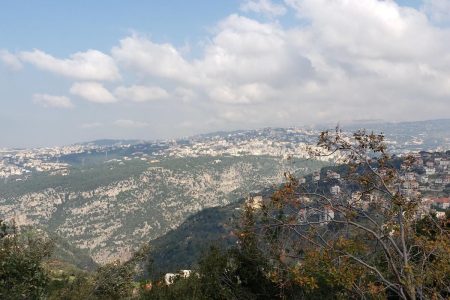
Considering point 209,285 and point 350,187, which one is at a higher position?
point 350,187

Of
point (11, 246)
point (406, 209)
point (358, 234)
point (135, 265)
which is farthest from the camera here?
point (135, 265)

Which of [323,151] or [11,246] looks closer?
[323,151]

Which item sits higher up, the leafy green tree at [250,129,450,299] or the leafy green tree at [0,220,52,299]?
the leafy green tree at [250,129,450,299]

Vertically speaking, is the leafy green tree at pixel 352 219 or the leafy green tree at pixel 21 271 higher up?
the leafy green tree at pixel 352 219

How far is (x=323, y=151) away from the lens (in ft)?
45.8

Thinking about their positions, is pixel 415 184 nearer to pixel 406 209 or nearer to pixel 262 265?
pixel 406 209

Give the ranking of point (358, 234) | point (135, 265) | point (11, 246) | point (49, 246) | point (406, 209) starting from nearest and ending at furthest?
point (406, 209) → point (358, 234) → point (11, 246) → point (49, 246) → point (135, 265)

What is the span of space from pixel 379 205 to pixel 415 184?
5.06ft

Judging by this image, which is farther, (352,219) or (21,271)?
(21,271)

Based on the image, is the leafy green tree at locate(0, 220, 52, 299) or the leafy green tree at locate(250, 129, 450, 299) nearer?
the leafy green tree at locate(250, 129, 450, 299)

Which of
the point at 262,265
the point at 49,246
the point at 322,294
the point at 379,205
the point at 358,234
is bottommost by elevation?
the point at 322,294

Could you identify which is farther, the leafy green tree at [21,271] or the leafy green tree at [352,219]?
the leafy green tree at [21,271]

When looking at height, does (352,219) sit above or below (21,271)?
above

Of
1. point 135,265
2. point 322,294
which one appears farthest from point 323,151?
point 135,265
